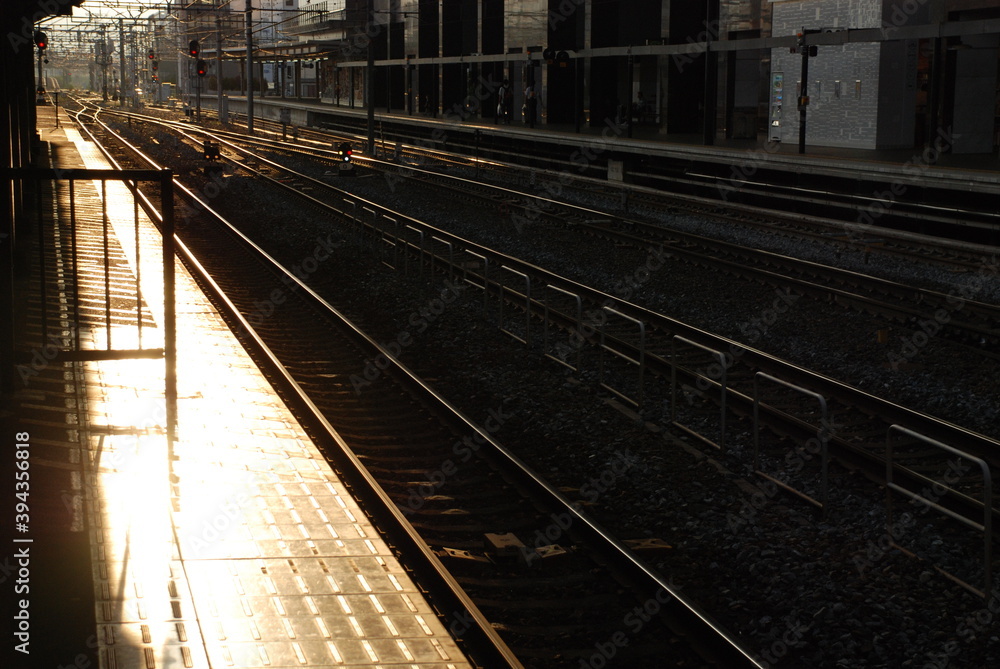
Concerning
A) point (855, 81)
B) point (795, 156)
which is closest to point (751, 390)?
point (795, 156)

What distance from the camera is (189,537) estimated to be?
6418 millimetres

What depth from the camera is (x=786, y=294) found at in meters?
14.9

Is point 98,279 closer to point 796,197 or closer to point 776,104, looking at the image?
point 796,197

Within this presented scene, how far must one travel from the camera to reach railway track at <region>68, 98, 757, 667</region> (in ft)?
19.4

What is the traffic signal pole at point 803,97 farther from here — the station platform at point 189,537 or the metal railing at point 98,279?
the station platform at point 189,537

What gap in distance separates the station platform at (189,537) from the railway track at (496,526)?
0.62m

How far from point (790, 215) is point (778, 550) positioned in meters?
15.5

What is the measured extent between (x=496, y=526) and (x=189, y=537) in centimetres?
217

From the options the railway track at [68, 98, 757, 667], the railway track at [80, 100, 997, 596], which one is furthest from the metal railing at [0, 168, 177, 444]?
the railway track at [80, 100, 997, 596]

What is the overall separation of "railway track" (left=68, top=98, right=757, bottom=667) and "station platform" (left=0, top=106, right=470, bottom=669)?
0.62 metres

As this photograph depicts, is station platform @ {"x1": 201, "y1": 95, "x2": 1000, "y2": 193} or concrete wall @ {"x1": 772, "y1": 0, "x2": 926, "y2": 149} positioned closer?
station platform @ {"x1": 201, "y1": 95, "x2": 1000, "y2": 193}

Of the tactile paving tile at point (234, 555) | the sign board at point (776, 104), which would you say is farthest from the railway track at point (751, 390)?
the sign board at point (776, 104)

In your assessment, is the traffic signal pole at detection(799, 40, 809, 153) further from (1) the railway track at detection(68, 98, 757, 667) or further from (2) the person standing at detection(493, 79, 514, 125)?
(2) the person standing at detection(493, 79, 514, 125)

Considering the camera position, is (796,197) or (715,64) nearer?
(796,197)
